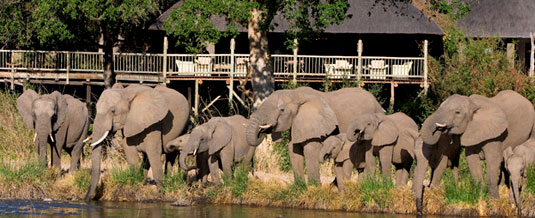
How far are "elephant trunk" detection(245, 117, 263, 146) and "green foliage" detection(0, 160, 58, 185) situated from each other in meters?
3.79

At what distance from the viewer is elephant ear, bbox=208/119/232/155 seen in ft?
60.4

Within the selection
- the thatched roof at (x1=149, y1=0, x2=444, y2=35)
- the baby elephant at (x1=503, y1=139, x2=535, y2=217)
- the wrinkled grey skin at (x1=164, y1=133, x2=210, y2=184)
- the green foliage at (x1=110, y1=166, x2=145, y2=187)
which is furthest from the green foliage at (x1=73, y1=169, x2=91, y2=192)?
the thatched roof at (x1=149, y1=0, x2=444, y2=35)

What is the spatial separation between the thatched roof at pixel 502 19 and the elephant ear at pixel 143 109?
962 inches

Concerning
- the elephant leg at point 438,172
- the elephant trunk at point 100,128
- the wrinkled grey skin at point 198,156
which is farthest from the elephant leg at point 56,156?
the elephant leg at point 438,172

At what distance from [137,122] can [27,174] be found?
2265 millimetres

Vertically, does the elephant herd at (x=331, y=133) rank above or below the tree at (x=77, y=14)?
below

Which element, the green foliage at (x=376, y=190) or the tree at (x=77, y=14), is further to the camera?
the tree at (x=77, y=14)

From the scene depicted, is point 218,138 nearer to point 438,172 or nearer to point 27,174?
point 27,174

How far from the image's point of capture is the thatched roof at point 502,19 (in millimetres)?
41781

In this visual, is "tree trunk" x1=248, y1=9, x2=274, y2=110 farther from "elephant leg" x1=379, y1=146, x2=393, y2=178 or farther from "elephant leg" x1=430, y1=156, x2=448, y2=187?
"elephant leg" x1=430, y1=156, x2=448, y2=187

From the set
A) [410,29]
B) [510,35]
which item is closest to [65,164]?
[410,29]

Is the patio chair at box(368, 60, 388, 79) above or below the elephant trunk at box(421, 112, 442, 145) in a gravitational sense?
above

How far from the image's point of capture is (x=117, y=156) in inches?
882

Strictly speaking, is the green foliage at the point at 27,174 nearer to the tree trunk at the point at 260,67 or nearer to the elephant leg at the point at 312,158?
the elephant leg at the point at 312,158
